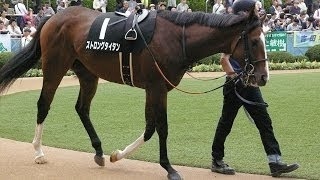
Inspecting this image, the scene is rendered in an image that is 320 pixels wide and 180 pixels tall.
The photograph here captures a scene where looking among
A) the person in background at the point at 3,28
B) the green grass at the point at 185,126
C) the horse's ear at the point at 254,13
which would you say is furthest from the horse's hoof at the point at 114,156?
the person in background at the point at 3,28

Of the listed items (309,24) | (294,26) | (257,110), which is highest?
(257,110)

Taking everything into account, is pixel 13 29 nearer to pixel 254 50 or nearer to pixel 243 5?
pixel 243 5

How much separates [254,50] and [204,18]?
64 centimetres

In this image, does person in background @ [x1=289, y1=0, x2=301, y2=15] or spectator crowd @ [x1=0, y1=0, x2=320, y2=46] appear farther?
person in background @ [x1=289, y1=0, x2=301, y2=15]

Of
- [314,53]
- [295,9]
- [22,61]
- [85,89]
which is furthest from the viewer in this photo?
[295,9]

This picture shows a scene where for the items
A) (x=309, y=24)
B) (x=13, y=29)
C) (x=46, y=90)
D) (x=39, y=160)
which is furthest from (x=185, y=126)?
(x=309, y=24)

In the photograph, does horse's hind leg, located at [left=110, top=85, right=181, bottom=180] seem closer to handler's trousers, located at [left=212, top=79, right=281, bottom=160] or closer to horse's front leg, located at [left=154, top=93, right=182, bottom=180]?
horse's front leg, located at [left=154, top=93, right=182, bottom=180]

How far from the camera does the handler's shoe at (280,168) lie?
566 centimetres

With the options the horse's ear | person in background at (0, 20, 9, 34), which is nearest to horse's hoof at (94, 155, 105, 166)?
the horse's ear

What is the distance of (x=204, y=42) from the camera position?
217 inches

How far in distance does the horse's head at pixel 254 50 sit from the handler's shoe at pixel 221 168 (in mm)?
1102

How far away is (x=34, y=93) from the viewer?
13.0 meters

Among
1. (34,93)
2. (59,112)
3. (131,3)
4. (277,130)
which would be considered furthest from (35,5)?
(277,130)

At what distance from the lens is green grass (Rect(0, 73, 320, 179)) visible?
671 cm
